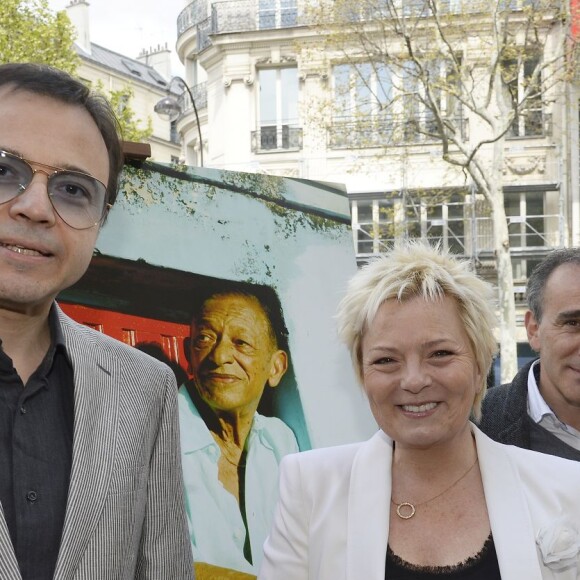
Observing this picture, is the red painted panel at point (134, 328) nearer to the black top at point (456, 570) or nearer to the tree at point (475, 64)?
the black top at point (456, 570)

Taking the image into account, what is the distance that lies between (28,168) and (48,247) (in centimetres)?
17

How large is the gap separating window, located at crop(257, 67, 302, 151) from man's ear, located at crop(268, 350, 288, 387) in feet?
61.1

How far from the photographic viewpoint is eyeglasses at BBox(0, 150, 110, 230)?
166 centimetres

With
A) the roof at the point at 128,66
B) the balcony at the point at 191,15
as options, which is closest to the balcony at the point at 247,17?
the balcony at the point at 191,15

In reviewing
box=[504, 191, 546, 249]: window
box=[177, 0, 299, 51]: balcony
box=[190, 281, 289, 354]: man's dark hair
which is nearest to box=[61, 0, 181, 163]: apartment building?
box=[177, 0, 299, 51]: balcony

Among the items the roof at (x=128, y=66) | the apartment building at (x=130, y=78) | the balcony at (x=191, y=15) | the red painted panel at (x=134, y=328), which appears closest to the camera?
the red painted panel at (x=134, y=328)

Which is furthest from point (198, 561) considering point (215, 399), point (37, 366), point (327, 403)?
point (37, 366)

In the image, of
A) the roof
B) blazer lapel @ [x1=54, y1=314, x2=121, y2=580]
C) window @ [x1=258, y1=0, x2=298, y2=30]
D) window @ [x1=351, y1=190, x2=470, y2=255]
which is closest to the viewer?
blazer lapel @ [x1=54, y1=314, x2=121, y2=580]

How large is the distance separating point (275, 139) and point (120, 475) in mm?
20157

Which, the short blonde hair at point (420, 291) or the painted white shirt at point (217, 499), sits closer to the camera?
the short blonde hair at point (420, 291)

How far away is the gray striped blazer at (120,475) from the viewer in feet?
5.32

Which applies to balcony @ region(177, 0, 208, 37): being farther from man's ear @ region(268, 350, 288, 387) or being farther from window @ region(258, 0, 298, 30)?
man's ear @ region(268, 350, 288, 387)

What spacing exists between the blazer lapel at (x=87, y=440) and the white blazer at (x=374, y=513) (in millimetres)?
614

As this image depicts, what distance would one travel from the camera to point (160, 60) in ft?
137
